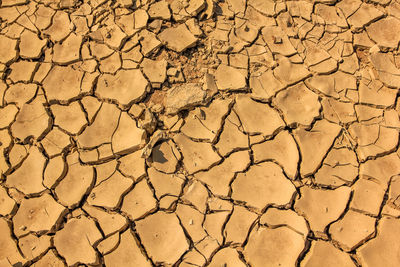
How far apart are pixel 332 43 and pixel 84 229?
2297mm

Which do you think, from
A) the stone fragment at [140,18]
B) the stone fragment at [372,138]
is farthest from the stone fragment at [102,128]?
the stone fragment at [372,138]

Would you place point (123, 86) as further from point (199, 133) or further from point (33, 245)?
point (33, 245)

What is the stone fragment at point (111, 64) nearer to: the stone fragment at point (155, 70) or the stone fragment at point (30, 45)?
the stone fragment at point (155, 70)

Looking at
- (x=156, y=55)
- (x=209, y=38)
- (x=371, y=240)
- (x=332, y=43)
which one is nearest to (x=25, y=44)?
(x=156, y=55)

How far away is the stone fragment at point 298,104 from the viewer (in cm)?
213

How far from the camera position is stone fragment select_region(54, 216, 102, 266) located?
1.77m

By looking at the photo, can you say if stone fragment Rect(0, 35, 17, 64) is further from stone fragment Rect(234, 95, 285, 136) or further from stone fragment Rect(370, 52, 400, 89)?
stone fragment Rect(370, 52, 400, 89)

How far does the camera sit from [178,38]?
239 cm

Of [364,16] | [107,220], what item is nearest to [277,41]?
[364,16]

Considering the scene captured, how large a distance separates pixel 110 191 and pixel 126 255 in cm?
40

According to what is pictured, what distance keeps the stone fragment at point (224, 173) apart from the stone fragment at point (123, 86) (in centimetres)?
74

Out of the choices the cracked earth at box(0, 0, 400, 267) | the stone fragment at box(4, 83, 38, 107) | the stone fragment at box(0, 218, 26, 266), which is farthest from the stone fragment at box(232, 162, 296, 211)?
the stone fragment at box(4, 83, 38, 107)

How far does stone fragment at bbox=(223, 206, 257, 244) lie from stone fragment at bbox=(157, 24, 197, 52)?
1.29 m

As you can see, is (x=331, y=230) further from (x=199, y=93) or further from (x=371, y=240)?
(x=199, y=93)
